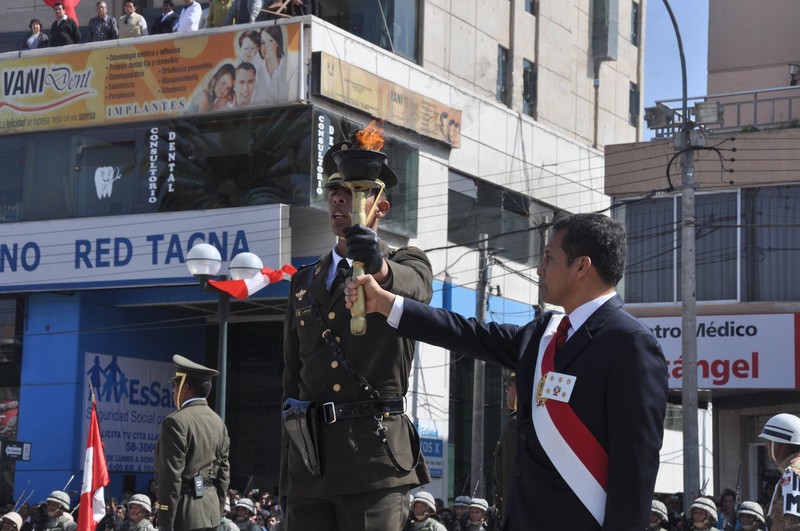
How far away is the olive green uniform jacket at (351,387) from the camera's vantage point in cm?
618

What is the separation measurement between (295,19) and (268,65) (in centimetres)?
110

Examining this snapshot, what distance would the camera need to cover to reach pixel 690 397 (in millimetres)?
23391

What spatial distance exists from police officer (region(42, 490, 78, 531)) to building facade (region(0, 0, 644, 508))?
33.1 ft

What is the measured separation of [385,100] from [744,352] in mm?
9658

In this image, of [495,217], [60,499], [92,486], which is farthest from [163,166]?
[92,486]

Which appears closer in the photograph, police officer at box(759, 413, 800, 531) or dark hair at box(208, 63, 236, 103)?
police officer at box(759, 413, 800, 531)

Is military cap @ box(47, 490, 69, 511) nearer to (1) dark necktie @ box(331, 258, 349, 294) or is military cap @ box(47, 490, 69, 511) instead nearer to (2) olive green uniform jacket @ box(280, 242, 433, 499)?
(2) olive green uniform jacket @ box(280, 242, 433, 499)

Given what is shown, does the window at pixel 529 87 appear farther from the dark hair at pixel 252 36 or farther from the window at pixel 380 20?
the dark hair at pixel 252 36

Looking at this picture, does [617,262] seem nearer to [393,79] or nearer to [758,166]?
[758,166]

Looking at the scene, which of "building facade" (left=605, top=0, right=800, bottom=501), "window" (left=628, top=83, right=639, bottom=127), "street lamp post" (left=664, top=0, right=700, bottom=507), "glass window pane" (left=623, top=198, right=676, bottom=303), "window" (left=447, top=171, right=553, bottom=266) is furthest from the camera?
"window" (left=628, top=83, right=639, bottom=127)

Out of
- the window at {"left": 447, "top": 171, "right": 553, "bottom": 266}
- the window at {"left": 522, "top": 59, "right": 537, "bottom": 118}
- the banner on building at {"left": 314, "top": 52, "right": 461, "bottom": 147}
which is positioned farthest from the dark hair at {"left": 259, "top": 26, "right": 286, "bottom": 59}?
the window at {"left": 522, "top": 59, "right": 537, "bottom": 118}

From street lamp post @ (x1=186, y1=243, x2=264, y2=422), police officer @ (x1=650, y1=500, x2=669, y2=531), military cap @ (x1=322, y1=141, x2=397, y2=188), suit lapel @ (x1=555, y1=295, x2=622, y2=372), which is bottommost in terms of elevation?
police officer @ (x1=650, y1=500, x2=669, y2=531)

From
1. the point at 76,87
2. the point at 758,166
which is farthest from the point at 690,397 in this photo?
the point at 76,87

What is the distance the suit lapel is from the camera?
4977 millimetres
